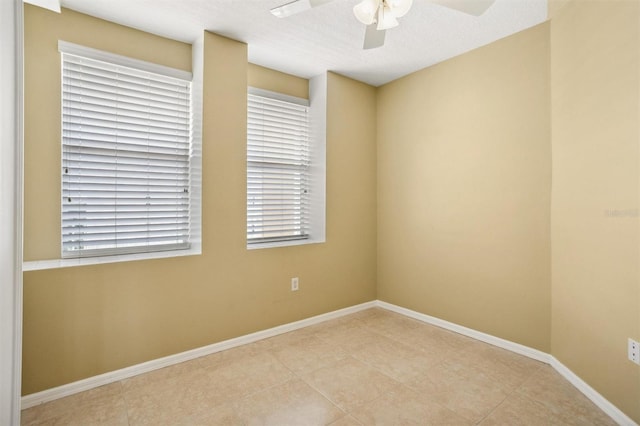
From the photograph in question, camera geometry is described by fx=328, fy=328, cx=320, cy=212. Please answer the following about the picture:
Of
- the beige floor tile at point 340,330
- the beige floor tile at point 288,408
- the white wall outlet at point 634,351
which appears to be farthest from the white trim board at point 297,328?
the beige floor tile at point 288,408

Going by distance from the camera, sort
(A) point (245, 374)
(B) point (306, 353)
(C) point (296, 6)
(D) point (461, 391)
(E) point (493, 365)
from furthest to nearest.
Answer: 1. (B) point (306, 353)
2. (E) point (493, 365)
3. (A) point (245, 374)
4. (D) point (461, 391)
5. (C) point (296, 6)

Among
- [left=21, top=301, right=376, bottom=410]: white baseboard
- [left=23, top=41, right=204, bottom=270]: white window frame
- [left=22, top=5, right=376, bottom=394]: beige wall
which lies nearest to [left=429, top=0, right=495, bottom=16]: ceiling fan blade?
[left=22, top=5, right=376, bottom=394]: beige wall

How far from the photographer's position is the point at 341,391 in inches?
83.7

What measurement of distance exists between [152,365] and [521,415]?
7.94 ft

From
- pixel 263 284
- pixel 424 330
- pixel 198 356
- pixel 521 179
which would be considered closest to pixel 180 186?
pixel 263 284

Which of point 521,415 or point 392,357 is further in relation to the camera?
point 392,357

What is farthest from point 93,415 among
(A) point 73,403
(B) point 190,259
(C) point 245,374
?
(B) point 190,259

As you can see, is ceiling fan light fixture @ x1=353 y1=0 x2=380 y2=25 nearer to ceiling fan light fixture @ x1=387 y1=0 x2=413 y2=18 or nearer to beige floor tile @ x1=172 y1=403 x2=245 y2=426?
ceiling fan light fixture @ x1=387 y1=0 x2=413 y2=18

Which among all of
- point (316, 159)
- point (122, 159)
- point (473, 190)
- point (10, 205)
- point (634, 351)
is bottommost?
point (634, 351)

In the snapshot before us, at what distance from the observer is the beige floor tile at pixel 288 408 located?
1849 mm

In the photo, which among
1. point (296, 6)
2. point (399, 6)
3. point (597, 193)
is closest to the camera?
point (399, 6)

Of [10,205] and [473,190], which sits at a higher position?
[473,190]

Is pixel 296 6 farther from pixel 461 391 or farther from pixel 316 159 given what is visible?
pixel 461 391

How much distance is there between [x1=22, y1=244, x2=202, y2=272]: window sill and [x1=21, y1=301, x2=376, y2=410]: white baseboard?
751 millimetres
